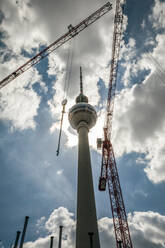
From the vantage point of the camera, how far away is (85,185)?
119ft

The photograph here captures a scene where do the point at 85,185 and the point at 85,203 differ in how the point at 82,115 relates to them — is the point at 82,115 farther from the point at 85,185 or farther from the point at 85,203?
the point at 85,203

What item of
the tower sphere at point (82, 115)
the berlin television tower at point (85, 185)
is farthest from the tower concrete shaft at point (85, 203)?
the tower sphere at point (82, 115)

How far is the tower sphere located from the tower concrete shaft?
7.62m

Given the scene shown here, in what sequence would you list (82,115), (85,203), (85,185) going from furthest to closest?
(82,115), (85,185), (85,203)

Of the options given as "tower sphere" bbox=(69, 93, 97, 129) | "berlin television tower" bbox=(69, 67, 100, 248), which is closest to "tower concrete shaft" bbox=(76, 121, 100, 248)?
"berlin television tower" bbox=(69, 67, 100, 248)

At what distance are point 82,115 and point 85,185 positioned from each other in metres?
20.1

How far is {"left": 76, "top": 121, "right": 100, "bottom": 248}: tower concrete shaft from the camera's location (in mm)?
30297

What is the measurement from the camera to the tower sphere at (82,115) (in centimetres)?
5012

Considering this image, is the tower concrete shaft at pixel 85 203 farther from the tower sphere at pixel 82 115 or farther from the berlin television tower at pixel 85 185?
the tower sphere at pixel 82 115

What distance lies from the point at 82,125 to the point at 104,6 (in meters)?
42.4

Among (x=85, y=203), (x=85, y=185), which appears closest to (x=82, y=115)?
(x=85, y=185)

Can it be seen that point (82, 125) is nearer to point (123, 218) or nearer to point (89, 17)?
point (123, 218)

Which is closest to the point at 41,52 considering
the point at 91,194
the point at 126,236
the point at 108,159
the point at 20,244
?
the point at 108,159

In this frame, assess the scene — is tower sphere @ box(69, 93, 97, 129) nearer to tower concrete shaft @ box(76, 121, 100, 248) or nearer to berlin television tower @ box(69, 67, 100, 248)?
berlin television tower @ box(69, 67, 100, 248)
